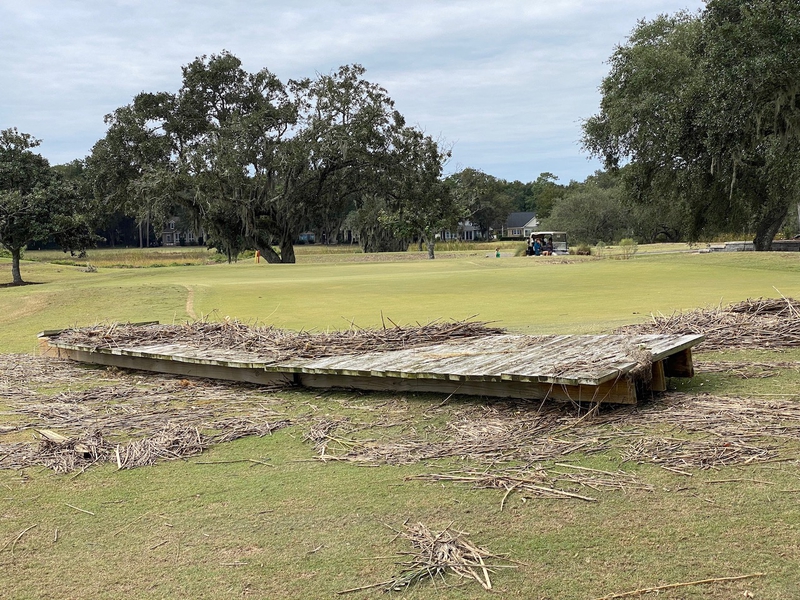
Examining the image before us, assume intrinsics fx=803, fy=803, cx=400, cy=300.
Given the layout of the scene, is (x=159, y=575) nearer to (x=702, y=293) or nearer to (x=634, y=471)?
(x=634, y=471)

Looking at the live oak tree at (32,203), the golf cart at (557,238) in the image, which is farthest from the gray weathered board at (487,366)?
the golf cart at (557,238)

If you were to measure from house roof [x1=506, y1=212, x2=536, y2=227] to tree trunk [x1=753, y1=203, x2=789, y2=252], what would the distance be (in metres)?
107

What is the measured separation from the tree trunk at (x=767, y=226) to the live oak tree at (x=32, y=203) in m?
34.7

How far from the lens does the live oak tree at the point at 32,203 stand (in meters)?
34.7

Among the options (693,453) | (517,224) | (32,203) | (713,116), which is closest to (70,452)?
(693,453)

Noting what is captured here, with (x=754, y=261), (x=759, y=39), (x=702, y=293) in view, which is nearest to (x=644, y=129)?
(x=754, y=261)

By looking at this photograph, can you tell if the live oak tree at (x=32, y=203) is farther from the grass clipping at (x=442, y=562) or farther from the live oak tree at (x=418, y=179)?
the grass clipping at (x=442, y=562)

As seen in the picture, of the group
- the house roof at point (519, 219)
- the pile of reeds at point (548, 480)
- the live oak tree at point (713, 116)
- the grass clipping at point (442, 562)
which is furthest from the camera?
the house roof at point (519, 219)

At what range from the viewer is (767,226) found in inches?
1751

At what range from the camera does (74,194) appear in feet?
122

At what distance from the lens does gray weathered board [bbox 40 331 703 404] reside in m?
6.69

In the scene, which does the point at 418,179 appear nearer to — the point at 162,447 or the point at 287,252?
the point at 287,252

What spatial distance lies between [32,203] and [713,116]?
27.5 meters

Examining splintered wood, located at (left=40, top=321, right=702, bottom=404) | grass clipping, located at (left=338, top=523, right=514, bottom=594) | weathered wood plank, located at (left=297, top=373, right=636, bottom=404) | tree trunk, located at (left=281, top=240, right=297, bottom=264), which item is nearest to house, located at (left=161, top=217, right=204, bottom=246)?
tree trunk, located at (left=281, top=240, right=297, bottom=264)
